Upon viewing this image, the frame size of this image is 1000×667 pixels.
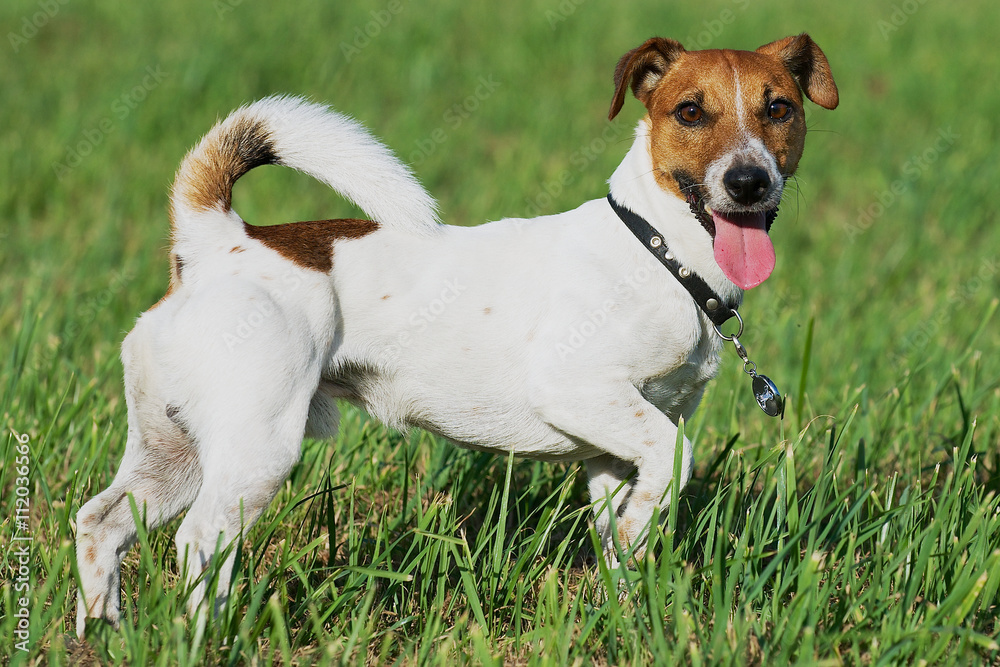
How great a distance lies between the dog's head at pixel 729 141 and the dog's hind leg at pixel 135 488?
5.55ft

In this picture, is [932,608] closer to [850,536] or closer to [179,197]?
[850,536]

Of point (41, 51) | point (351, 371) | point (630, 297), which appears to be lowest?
point (41, 51)

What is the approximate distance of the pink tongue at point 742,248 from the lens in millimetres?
2990

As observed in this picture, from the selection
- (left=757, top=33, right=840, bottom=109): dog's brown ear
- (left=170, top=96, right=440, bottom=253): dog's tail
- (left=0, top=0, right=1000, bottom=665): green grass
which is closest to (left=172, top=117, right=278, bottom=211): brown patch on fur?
(left=170, top=96, right=440, bottom=253): dog's tail

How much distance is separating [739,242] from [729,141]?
316 millimetres

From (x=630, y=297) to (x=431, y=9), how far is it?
389 inches

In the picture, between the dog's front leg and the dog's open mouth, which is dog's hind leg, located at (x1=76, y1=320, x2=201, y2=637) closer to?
the dog's front leg

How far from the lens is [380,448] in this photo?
4.02 meters

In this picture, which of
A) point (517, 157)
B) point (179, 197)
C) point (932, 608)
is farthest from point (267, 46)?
point (932, 608)

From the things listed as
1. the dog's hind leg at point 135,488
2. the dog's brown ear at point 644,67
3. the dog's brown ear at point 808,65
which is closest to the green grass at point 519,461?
the dog's hind leg at point 135,488

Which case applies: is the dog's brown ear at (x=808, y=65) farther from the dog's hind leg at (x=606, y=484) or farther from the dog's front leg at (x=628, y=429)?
the dog's hind leg at (x=606, y=484)

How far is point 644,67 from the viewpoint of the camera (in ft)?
Answer: 11.1

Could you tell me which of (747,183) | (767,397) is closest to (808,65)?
(747,183)

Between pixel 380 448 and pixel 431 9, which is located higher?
pixel 431 9
